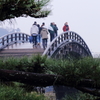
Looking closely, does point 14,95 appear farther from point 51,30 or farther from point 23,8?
point 51,30

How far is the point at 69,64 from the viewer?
3.98 metres

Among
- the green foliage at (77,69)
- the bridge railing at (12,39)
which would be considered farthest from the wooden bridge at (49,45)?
the green foliage at (77,69)

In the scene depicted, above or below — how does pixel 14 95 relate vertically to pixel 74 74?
below

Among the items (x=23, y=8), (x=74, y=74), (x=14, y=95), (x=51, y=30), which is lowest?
(x=14, y=95)

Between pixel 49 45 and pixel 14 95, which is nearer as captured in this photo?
pixel 14 95

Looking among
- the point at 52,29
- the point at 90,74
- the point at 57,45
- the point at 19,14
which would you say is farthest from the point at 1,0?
the point at 57,45

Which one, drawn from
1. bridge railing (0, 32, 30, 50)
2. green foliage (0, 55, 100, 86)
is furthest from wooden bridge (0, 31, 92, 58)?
green foliage (0, 55, 100, 86)

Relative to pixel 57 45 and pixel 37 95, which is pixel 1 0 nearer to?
pixel 37 95

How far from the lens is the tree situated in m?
3.85

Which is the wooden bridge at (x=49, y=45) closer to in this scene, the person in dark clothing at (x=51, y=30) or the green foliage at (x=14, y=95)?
the person in dark clothing at (x=51, y=30)

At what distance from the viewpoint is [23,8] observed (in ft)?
13.1

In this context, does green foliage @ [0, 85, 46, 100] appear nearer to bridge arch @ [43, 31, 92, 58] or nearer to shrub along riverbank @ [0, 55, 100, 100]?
shrub along riverbank @ [0, 55, 100, 100]

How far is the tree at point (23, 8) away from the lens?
3.85 m

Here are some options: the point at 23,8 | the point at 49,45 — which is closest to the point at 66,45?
the point at 49,45
